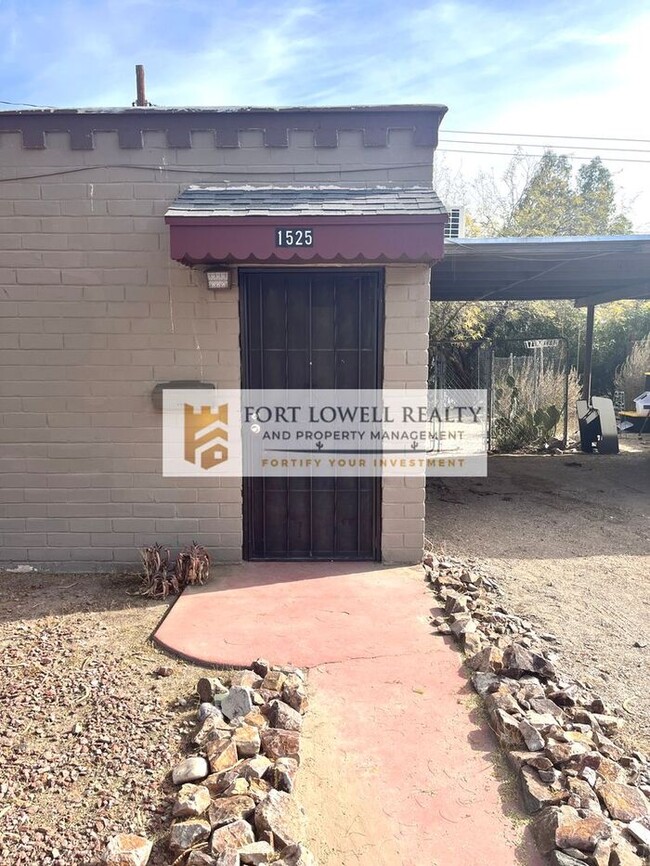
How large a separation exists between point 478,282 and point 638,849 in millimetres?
9557

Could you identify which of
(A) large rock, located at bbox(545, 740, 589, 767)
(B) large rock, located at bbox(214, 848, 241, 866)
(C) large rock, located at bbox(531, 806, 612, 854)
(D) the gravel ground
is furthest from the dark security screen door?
(B) large rock, located at bbox(214, 848, 241, 866)

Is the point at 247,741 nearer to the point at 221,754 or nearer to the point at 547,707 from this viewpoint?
the point at 221,754

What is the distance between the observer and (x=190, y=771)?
99.3 inches

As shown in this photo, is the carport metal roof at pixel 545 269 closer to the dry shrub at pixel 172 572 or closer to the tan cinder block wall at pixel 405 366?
the tan cinder block wall at pixel 405 366

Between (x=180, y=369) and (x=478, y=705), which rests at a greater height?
(x=180, y=369)

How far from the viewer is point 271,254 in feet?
14.1

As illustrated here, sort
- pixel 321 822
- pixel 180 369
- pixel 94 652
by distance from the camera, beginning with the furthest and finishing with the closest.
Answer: pixel 180 369
pixel 94 652
pixel 321 822

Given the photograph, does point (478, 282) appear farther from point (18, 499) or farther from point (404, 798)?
point (404, 798)

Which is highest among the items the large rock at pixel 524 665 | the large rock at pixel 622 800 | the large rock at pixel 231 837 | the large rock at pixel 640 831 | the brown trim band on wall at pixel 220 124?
the brown trim band on wall at pixel 220 124

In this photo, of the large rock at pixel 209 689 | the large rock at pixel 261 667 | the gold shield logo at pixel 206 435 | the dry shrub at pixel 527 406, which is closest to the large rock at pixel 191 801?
the large rock at pixel 209 689

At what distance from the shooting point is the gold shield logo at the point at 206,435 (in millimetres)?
5129

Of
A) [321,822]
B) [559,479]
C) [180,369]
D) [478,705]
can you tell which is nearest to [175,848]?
[321,822]

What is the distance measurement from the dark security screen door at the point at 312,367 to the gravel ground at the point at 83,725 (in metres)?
1.32

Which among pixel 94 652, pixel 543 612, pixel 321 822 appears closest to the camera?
pixel 321 822
